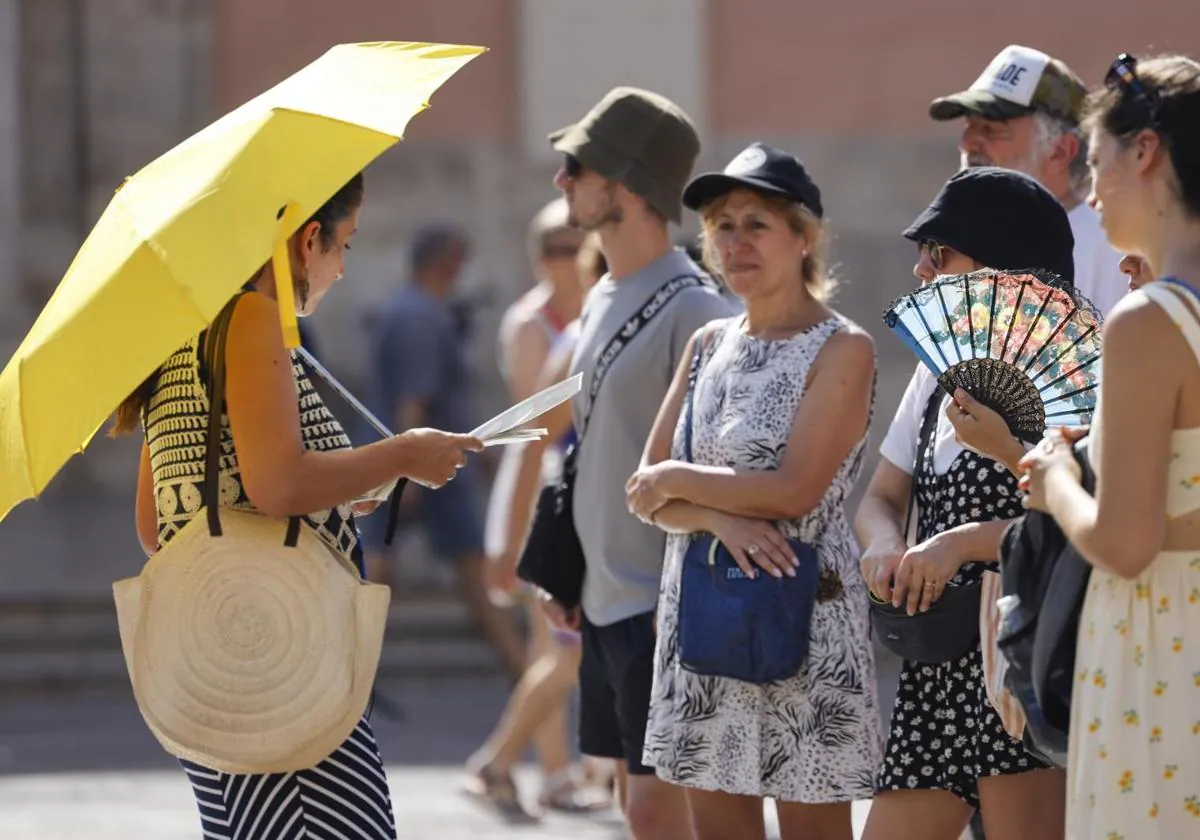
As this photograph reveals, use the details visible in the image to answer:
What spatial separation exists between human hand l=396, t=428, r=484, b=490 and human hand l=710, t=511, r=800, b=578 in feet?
2.60

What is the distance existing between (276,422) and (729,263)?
134 centimetres

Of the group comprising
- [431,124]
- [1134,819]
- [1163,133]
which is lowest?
[431,124]

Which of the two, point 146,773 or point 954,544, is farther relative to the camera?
point 146,773

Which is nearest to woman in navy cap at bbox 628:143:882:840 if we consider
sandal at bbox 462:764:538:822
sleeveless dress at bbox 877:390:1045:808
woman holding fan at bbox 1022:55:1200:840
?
sleeveless dress at bbox 877:390:1045:808

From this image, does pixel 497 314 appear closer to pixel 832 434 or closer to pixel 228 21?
pixel 228 21

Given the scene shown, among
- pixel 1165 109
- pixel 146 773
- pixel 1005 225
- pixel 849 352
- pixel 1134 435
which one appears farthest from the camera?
pixel 146 773

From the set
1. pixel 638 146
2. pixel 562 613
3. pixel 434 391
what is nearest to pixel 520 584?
pixel 562 613

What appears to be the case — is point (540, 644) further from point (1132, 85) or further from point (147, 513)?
point (1132, 85)

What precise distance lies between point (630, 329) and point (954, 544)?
1.46 m

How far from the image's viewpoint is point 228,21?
48.8 feet

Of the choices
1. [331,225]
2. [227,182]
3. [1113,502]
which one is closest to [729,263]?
[331,225]

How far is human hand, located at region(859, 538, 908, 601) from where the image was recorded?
438 cm

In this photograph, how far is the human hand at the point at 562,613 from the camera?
5715 mm

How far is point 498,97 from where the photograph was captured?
584 inches
